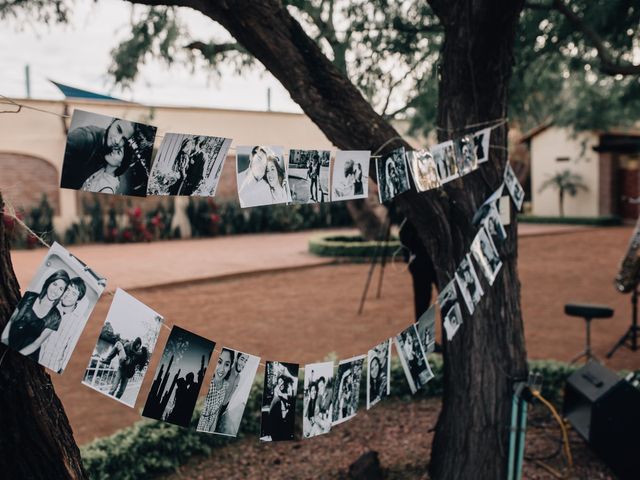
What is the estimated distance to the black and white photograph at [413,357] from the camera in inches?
103

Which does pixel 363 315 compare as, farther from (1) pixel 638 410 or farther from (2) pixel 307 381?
(2) pixel 307 381

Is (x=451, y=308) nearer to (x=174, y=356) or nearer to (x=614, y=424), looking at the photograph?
(x=614, y=424)

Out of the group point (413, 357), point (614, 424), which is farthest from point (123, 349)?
point (614, 424)

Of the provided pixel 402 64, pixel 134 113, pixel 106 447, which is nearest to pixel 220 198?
pixel 134 113

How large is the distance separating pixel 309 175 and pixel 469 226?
1.27 metres

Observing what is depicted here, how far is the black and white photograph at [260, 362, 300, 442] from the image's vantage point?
2.12 meters

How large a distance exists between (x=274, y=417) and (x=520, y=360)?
170cm

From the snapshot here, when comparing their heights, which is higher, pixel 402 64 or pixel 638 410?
pixel 402 64

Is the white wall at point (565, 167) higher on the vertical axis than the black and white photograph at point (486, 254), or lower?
higher

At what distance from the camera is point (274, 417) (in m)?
2.15

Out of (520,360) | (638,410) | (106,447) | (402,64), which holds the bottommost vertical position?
(106,447)

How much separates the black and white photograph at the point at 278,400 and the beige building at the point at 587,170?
2127cm

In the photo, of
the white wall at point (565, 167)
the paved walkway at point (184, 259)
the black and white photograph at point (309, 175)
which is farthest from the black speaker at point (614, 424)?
the white wall at point (565, 167)

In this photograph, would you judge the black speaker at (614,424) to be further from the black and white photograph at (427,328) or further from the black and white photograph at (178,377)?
the black and white photograph at (178,377)
